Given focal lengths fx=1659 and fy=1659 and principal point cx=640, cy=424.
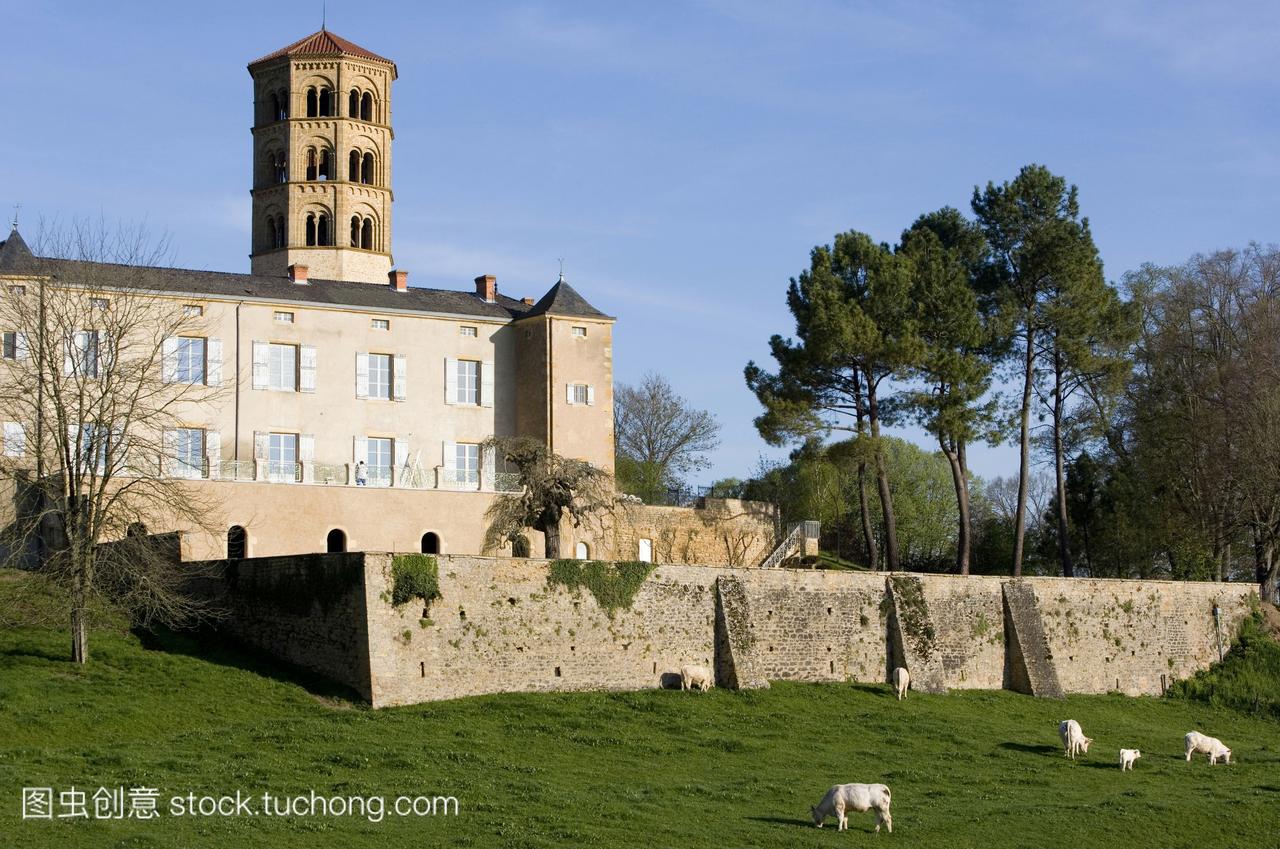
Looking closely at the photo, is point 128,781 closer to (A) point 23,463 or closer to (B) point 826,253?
(A) point 23,463

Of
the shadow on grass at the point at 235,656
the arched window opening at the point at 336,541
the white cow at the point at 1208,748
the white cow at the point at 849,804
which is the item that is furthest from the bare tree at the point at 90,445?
the white cow at the point at 1208,748

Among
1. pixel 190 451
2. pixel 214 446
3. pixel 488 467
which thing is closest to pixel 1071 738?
pixel 488 467

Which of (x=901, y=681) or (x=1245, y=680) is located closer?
(x=901, y=681)

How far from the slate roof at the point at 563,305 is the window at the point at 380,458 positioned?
588cm

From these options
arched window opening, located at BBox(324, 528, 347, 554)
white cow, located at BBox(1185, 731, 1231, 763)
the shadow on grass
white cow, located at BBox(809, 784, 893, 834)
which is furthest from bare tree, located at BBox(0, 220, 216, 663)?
white cow, located at BBox(1185, 731, 1231, 763)

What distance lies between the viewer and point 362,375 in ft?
154

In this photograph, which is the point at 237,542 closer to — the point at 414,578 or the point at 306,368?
the point at 306,368

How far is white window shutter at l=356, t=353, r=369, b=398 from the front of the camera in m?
46.9

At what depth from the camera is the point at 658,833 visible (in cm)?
2428

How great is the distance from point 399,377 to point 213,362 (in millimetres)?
5236

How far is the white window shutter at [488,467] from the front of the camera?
46188 mm

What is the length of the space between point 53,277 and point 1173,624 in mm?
30774

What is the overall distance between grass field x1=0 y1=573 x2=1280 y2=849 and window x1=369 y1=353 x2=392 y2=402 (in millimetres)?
13491

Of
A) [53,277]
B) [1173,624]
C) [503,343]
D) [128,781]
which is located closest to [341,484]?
[503,343]
